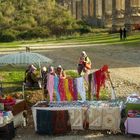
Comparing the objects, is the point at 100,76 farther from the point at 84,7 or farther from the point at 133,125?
the point at 84,7

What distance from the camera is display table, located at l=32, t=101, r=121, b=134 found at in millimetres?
11781

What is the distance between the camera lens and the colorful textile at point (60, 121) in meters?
11.9

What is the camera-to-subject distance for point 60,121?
39.0 ft

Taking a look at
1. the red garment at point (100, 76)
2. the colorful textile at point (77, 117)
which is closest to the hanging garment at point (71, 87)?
the red garment at point (100, 76)

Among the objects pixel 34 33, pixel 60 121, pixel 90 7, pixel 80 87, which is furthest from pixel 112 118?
pixel 90 7

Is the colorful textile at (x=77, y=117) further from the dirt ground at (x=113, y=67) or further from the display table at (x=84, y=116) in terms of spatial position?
the dirt ground at (x=113, y=67)

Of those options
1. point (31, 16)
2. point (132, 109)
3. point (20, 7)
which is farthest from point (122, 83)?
point (20, 7)

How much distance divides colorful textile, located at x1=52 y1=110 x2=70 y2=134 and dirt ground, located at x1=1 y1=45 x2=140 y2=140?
0.24 m

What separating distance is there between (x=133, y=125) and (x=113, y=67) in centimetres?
1255

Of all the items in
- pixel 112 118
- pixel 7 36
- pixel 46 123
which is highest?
pixel 112 118

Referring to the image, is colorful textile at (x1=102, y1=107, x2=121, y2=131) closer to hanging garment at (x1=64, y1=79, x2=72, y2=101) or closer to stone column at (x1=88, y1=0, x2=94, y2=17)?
hanging garment at (x1=64, y1=79, x2=72, y2=101)

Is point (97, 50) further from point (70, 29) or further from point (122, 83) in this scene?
point (70, 29)

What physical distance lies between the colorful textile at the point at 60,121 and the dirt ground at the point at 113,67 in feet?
0.80

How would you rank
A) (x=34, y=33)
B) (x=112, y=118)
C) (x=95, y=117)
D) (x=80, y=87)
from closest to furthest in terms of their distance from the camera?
(x=112, y=118) < (x=95, y=117) < (x=80, y=87) < (x=34, y=33)
